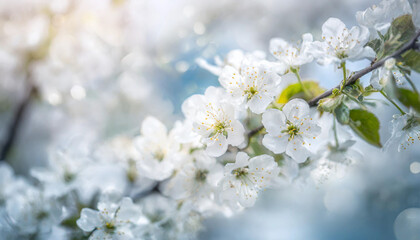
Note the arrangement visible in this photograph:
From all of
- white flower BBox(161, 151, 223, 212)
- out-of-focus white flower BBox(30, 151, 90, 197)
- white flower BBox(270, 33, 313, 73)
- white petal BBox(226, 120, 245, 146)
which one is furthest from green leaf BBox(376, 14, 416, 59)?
out-of-focus white flower BBox(30, 151, 90, 197)

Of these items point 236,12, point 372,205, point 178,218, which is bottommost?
point 372,205

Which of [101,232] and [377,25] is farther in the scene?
[101,232]

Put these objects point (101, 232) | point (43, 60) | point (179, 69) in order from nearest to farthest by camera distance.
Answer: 1. point (101, 232)
2. point (43, 60)
3. point (179, 69)

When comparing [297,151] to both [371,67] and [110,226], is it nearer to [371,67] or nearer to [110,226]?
[371,67]

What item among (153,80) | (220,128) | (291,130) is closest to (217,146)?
(220,128)

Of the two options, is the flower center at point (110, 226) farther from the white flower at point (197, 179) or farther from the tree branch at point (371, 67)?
the tree branch at point (371, 67)

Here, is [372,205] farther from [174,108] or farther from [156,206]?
[156,206]

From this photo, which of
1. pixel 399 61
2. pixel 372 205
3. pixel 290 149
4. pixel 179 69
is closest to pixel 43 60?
pixel 179 69
